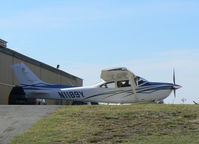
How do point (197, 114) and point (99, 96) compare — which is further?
point (99, 96)

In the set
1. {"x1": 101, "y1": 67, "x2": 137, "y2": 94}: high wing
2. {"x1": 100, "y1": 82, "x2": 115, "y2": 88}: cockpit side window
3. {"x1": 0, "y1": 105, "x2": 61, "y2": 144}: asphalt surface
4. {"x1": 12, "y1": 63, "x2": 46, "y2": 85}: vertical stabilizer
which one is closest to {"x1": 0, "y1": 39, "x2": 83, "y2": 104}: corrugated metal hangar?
{"x1": 12, "y1": 63, "x2": 46, "y2": 85}: vertical stabilizer

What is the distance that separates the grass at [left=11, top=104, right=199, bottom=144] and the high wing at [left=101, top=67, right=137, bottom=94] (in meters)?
8.51

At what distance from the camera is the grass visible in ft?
29.7

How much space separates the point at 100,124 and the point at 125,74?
11.2 meters

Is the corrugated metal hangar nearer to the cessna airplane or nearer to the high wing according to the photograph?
the cessna airplane

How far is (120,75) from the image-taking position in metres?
21.8

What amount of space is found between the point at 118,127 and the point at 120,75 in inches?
453

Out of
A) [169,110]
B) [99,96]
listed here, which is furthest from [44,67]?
[169,110]

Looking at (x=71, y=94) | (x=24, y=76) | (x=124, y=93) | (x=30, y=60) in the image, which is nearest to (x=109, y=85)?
(x=124, y=93)

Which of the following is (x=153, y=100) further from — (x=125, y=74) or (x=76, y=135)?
(x=76, y=135)

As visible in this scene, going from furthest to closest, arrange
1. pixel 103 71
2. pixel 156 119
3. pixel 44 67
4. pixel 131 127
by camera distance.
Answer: pixel 44 67 < pixel 103 71 < pixel 156 119 < pixel 131 127

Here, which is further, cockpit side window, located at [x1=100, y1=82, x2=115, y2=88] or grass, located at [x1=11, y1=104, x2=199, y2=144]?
cockpit side window, located at [x1=100, y1=82, x2=115, y2=88]

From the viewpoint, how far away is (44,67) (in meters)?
40.9

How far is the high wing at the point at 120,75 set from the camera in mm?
21500
